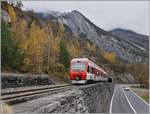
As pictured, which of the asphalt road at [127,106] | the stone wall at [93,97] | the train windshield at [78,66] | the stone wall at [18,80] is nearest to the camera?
the stone wall at [93,97]

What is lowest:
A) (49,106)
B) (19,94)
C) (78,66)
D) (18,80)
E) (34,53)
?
(49,106)

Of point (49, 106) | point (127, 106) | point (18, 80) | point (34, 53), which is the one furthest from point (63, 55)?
point (49, 106)

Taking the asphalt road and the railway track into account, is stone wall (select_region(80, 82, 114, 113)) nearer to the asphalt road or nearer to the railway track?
→ the railway track

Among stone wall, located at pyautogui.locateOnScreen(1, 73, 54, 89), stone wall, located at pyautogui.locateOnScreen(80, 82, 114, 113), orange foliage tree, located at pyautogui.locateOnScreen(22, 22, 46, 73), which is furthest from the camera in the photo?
orange foliage tree, located at pyautogui.locateOnScreen(22, 22, 46, 73)

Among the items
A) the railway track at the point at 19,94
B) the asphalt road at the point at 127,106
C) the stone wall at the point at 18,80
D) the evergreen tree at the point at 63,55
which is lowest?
the asphalt road at the point at 127,106

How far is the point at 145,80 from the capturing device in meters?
115

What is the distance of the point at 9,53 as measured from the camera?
122 feet

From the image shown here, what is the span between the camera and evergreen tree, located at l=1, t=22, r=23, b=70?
36.4m

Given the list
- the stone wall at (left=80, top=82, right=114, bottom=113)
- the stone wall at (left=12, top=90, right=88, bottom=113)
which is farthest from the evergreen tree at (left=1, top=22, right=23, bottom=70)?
the stone wall at (left=12, top=90, right=88, bottom=113)

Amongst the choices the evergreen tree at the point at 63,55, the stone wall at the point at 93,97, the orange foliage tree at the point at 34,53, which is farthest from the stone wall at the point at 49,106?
the orange foliage tree at the point at 34,53

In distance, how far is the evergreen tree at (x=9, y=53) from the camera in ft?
119

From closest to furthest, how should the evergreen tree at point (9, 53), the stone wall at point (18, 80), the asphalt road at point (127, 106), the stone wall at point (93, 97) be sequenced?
the stone wall at point (93, 97) → the stone wall at point (18, 80) → the evergreen tree at point (9, 53) → the asphalt road at point (127, 106)

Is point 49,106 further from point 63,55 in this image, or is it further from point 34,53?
point 34,53

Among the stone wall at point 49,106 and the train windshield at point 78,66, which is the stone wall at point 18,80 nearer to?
the train windshield at point 78,66
